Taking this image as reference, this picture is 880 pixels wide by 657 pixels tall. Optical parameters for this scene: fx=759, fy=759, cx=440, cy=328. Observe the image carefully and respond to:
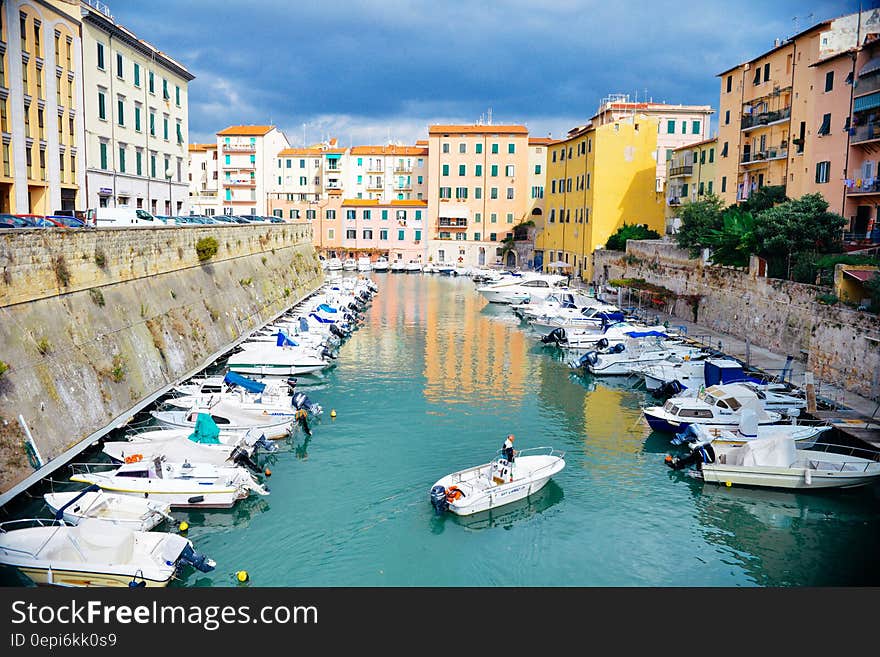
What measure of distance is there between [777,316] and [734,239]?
6.77 metres

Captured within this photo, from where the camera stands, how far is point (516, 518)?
58.0ft

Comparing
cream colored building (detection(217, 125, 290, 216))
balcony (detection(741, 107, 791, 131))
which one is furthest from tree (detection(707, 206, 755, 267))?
cream colored building (detection(217, 125, 290, 216))

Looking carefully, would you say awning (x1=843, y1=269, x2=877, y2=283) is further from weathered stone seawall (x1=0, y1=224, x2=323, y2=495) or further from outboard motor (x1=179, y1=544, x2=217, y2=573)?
weathered stone seawall (x1=0, y1=224, x2=323, y2=495)

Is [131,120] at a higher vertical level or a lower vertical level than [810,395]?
higher

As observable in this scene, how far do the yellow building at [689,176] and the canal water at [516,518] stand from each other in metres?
34.1

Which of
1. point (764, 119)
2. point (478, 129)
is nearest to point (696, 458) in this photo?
point (764, 119)

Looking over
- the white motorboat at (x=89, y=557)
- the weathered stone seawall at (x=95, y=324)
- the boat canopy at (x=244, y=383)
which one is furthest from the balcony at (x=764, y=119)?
the white motorboat at (x=89, y=557)

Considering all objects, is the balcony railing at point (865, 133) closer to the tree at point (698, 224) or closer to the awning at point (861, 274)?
the tree at point (698, 224)

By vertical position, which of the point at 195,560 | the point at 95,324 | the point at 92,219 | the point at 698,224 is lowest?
the point at 195,560

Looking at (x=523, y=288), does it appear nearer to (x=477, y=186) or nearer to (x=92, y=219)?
(x=477, y=186)

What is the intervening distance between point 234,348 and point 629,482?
744 inches

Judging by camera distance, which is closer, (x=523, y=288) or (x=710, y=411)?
(x=710, y=411)

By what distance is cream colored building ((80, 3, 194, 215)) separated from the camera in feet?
137

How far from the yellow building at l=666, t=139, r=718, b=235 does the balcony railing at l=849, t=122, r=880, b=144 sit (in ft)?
56.9
